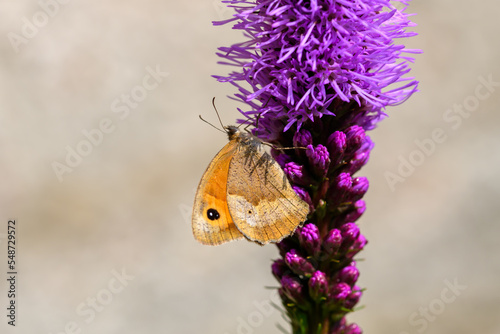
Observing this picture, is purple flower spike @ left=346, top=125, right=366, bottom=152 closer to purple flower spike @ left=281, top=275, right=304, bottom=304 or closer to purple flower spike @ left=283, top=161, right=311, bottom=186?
purple flower spike @ left=283, top=161, right=311, bottom=186

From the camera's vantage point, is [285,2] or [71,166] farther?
[71,166]

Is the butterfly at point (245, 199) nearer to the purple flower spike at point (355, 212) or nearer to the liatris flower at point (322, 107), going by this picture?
the liatris flower at point (322, 107)

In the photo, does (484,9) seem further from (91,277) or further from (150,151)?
(91,277)

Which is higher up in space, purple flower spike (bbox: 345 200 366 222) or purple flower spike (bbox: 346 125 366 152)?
purple flower spike (bbox: 346 125 366 152)

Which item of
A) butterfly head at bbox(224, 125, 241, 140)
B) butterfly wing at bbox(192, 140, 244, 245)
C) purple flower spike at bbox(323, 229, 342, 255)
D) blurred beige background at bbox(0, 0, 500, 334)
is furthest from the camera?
blurred beige background at bbox(0, 0, 500, 334)

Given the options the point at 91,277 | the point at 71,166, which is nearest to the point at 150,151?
the point at 71,166

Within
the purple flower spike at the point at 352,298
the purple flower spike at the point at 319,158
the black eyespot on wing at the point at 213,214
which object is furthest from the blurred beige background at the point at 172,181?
the purple flower spike at the point at 319,158

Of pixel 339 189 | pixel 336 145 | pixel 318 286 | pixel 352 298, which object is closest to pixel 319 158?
pixel 336 145

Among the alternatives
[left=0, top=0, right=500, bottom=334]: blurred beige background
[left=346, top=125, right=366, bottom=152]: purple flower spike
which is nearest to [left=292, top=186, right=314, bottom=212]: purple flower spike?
[left=346, top=125, right=366, bottom=152]: purple flower spike
